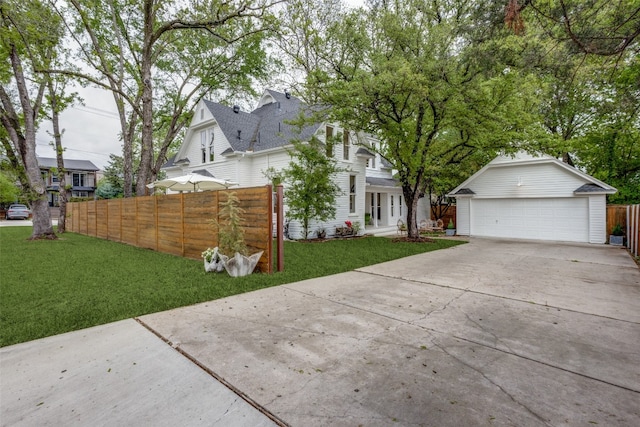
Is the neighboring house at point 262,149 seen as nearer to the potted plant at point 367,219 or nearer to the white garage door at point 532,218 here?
the potted plant at point 367,219

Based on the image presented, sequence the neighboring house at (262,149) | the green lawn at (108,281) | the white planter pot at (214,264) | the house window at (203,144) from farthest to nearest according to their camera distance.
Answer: the house window at (203,144) → the neighboring house at (262,149) → the white planter pot at (214,264) → the green lawn at (108,281)

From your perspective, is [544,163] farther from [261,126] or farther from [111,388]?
[111,388]

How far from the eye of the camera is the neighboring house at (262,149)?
44.8 feet

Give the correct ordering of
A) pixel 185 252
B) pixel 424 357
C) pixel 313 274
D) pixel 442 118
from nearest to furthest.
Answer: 1. pixel 424 357
2. pixel 313 274
3. pixel 185 252
4. pixel 442 118

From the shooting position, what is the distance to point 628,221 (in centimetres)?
1055

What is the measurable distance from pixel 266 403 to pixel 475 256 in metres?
8.31

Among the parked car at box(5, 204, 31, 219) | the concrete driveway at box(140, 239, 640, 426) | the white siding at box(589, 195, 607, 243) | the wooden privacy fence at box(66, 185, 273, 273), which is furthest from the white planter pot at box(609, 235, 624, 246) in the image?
the parked car at box(5, 204, 31, 219)

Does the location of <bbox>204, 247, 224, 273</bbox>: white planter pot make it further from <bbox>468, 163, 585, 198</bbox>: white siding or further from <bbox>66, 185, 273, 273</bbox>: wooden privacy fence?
<bbox>468, 163, 585, 198</bbox>: white siding

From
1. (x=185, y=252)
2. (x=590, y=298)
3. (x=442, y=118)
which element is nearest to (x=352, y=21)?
(x=442, y=118)

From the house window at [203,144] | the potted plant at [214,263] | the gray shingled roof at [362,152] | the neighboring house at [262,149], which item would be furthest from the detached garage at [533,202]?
the house window at [203,144]

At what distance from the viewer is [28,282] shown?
5676 mm

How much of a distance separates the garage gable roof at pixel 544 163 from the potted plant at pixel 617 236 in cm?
134

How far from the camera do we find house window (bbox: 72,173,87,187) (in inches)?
1642

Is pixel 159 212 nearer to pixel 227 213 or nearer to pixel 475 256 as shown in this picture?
pixel 227 213
